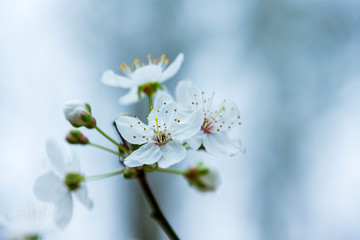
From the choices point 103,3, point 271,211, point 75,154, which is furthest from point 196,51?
point 75,154

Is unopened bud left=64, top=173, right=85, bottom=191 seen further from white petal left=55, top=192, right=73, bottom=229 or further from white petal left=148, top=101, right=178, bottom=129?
white petal left=148, top=101, right=178, bottom=129

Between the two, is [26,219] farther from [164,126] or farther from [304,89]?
[304,89]

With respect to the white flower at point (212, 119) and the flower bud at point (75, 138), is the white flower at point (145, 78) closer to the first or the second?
the white flower at point (212, 119)

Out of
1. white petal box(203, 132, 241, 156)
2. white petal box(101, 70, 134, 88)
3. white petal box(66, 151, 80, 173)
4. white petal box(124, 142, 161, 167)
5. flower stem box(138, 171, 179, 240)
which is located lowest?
flower stem box(138, 171, 179, 240)

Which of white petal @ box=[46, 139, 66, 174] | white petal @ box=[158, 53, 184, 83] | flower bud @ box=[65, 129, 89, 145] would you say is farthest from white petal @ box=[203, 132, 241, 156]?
white petal @ box=[46, 139, 66, 174]

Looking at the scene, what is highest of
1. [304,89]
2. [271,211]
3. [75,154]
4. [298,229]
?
[304,89]
